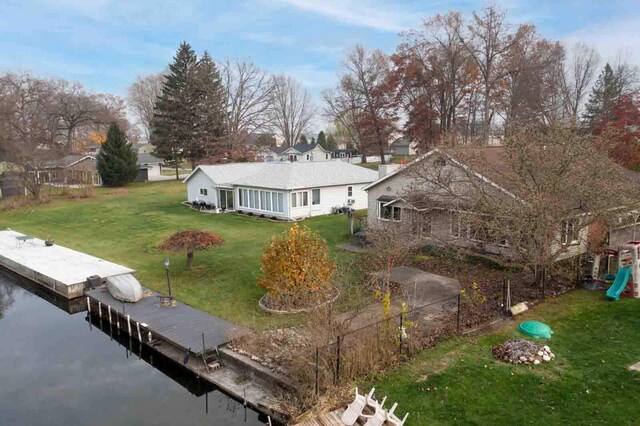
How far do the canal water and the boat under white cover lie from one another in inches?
41.5

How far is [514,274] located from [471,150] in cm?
477

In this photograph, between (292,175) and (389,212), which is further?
(292,175)

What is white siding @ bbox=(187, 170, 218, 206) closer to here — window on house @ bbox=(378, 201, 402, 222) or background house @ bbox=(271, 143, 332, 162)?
window on house @ bbox=(378, 201, 402, 222)

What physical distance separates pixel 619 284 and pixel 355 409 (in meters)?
10.7

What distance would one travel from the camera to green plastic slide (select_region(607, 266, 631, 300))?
1384cm

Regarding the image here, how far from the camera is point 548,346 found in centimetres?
1077

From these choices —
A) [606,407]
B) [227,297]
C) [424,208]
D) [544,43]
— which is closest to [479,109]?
[544,43]

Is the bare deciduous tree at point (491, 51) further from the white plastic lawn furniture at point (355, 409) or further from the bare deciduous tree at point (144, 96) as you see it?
the bare deciduous tree at point (144, 96)

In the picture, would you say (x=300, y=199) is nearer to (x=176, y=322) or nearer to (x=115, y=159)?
(x=176, y=322)

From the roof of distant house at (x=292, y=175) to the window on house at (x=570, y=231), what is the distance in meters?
16.5

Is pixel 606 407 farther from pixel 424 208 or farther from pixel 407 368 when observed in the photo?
pixel 424 208

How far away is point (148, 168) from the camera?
56.9 m

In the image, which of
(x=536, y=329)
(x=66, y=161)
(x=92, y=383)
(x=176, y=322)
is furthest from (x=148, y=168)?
(x=536, y=329)

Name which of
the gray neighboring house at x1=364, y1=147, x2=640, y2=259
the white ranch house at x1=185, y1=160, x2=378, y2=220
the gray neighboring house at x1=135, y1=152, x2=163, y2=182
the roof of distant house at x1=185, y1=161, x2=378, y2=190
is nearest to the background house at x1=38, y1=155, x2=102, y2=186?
the gray neighboring house at x1=135, y1=152, x2=163, y2=182
